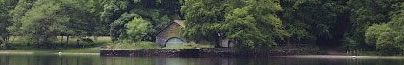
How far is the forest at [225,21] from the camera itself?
86.1 meters

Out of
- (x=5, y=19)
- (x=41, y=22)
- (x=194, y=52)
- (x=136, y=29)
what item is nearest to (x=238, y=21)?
(x=194, y=52)

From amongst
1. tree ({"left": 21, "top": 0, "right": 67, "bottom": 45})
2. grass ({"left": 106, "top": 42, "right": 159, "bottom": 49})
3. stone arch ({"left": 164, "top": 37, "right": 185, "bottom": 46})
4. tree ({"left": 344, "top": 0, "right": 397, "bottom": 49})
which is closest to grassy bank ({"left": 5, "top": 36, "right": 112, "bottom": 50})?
tree ({"left": 21, "top": 0, "right": 67, "bottom": 45})

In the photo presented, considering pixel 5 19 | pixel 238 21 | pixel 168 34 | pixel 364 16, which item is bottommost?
pixel 168 34

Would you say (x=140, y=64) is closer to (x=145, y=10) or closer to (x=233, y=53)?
(x=233, y=53)

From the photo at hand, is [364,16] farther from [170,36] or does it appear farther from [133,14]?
[133,14]

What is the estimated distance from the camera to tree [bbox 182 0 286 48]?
8575cm

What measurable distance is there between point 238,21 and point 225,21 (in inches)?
61.2

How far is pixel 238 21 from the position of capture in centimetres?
8556

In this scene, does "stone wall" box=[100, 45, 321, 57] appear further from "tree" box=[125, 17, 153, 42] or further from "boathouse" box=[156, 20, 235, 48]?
"boathouse" box=[156, 20, 235, 48]

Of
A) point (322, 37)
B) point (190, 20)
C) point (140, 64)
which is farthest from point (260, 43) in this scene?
point (140, 64)

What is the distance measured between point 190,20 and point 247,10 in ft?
22.6

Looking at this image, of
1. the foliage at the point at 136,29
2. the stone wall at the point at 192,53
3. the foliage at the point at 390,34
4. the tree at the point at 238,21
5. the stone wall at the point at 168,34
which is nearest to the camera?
the foliage at the point at 390,34

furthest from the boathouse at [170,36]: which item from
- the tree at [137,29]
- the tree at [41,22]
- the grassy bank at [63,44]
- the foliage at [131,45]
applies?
the tree at [41,22]

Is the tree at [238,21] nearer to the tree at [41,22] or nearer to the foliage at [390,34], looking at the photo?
the foliage at [390,34]
